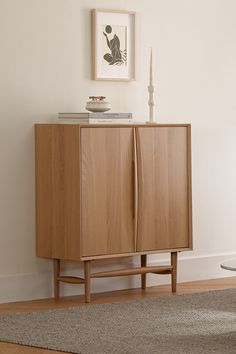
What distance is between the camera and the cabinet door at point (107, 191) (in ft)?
20.0

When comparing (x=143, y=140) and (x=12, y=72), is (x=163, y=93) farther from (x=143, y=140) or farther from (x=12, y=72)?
(x=12, y=72)

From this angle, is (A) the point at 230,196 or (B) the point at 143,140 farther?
(A) the point at 230,196

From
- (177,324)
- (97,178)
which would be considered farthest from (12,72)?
(177,324)

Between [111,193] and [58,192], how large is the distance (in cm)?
33

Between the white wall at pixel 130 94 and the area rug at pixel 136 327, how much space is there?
633 mm

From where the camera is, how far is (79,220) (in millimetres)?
6043

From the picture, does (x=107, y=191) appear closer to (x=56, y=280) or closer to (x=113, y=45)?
(x=56, y=280)

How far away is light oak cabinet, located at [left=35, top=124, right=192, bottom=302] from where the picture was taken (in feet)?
20.0

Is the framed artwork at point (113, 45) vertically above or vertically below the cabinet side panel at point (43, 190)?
above

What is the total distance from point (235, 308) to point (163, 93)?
177 centimetres

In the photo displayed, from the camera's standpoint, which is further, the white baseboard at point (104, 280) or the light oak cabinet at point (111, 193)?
the white baseboard at point (104, 280)

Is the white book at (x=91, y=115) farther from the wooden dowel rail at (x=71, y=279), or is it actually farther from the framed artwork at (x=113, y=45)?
the wooden dowel rail at (x=71, y=279)

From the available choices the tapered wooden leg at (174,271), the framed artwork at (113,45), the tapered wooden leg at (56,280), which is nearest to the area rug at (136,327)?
the tapered wooden leg at (174,271)

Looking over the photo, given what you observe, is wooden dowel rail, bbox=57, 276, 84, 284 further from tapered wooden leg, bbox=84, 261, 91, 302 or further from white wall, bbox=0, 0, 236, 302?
white wall, bbox=0, 0, 236, 302
